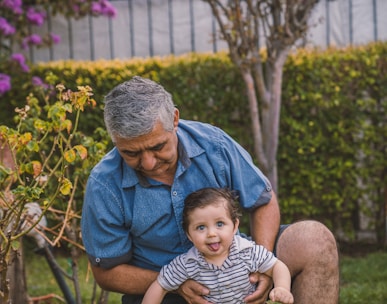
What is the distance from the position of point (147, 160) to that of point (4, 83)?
381 centimetres

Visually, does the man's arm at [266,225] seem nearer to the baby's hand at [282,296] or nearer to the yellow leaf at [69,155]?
the baby's hand at [282,296]

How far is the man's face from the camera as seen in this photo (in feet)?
10.6

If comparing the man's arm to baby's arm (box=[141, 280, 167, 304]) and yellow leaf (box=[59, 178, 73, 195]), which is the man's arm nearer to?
baby's arm (box=[141, 280, 167, 304])

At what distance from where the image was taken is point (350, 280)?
5887mm

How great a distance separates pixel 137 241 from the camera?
351 cm

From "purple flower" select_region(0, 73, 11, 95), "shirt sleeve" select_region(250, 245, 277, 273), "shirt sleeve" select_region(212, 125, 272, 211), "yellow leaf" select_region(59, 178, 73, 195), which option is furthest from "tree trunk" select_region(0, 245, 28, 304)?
"purple flower" select_region(0, 73, 11, 95)

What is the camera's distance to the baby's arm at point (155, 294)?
3.36 m

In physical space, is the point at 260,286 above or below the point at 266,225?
below

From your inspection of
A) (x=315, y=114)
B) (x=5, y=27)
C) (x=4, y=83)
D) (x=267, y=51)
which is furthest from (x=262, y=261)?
(x=5, y=27)

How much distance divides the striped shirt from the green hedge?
10.6 feet

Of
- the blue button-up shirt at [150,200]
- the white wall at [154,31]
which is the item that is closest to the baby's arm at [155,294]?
the blue button-up shirt at [150,200]

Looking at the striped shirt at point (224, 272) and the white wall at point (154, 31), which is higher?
the white wall at point (154, 31)

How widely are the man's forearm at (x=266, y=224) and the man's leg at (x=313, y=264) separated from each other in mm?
89

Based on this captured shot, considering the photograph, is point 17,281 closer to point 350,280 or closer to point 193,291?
point 193,291
